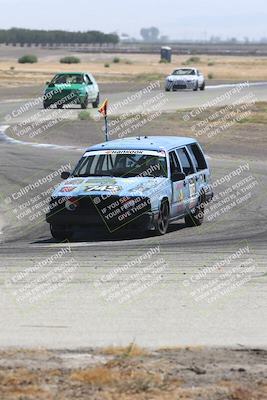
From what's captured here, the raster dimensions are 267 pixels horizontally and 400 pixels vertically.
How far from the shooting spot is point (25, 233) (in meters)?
16.5

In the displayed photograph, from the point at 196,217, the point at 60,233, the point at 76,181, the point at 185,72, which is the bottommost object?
the point at 185,72

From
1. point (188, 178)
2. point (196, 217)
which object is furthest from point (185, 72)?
point (188, 178)

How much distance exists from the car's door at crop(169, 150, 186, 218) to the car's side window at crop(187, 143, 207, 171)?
842 millimetres

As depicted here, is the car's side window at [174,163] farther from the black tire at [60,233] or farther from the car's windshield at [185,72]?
the car's windshield at [185,72]

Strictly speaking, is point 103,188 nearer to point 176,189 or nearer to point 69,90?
point 176,189

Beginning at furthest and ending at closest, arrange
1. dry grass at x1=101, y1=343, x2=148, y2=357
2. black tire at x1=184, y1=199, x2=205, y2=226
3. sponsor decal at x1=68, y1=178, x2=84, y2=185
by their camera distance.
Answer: black tire at x1=184, y1=199, x2=205, y2=226 < sponsor decal at x1=68, y1=178, x2=84, y2=185 < dry grass at x1=101, y1=343, x2=148, y2=357

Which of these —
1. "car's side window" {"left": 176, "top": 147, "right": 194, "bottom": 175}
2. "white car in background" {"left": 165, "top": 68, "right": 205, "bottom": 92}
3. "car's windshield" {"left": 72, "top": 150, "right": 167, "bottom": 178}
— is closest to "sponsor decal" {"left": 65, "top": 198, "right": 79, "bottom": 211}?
"car's windshield" {"left": 72, "top": 150, "right": 167, "bottom": 178}

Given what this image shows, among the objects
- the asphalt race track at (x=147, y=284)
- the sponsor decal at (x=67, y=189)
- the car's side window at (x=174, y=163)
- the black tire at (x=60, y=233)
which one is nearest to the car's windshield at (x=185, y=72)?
the asphalt race track at (x=147, y=284)

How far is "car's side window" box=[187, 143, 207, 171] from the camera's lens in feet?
55.2

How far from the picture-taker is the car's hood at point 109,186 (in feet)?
47.5

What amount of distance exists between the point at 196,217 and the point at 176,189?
1281 mm

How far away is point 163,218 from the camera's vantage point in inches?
595

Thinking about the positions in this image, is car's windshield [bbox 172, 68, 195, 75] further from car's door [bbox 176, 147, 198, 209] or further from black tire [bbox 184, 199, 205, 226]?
car's door [bbox 176, 147, 198, 209]

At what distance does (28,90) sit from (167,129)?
2686cm
